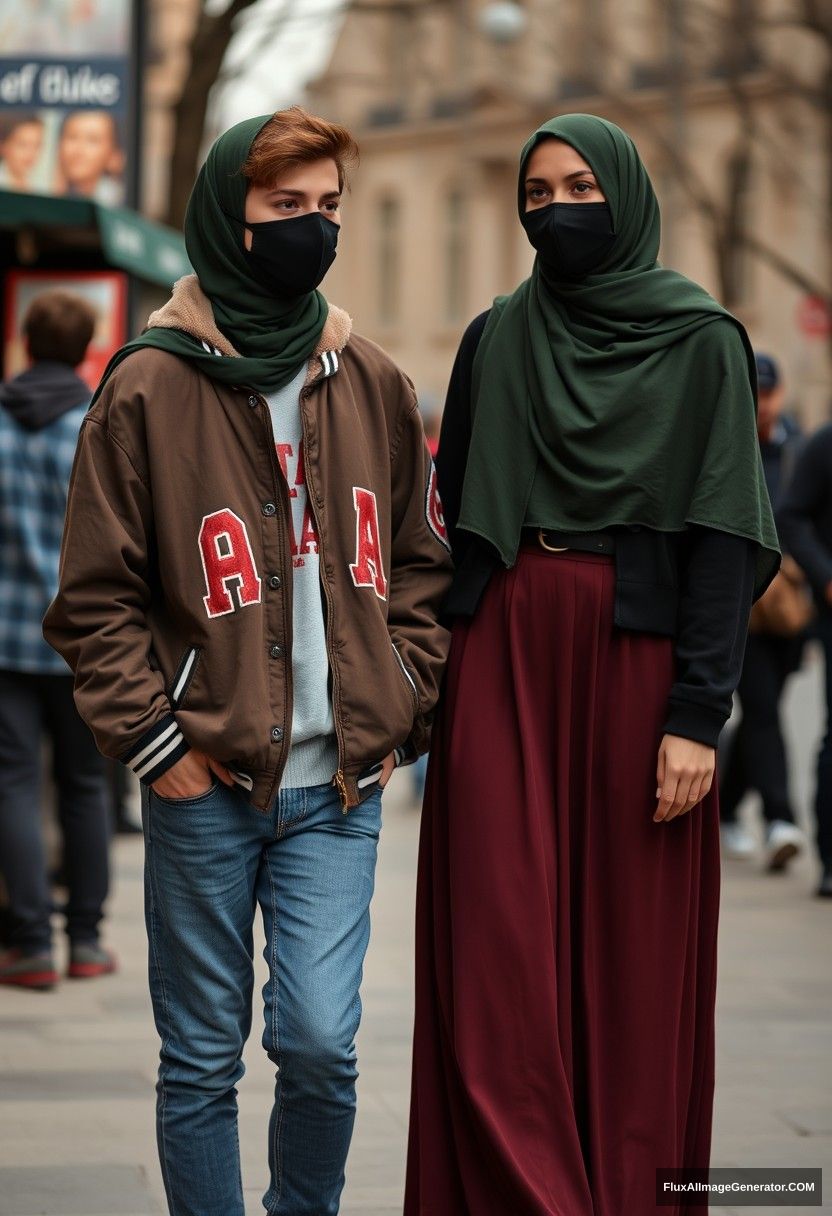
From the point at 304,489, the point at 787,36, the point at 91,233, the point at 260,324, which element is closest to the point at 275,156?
the point at 260,324

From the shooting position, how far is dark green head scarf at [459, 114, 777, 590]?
11.6 feet

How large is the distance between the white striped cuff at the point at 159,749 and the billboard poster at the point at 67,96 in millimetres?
6736

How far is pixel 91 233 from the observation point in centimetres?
821

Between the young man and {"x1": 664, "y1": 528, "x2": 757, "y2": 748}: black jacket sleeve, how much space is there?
0.48m

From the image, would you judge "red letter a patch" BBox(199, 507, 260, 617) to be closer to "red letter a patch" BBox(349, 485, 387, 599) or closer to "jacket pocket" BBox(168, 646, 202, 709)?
"jacket pocket" BBox(168, 646, 202, 709)

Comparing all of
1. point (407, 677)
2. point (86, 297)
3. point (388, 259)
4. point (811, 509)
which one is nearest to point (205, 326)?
point (407, 677)

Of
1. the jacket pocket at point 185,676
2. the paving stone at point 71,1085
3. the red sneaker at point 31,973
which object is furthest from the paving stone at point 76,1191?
the red sneaker at point 31,973

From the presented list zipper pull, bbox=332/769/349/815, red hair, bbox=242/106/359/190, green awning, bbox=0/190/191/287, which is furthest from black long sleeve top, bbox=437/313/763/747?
green awning, bbox=0/190/191/287

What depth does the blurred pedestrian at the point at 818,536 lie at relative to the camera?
7.87 metres

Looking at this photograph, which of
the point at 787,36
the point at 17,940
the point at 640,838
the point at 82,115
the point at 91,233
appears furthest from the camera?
the point at 787,36

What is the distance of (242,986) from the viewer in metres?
3.50

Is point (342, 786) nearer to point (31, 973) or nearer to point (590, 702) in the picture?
point (590, 702)

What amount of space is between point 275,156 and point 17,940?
3588mm

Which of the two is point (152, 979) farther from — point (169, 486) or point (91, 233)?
point (91, 233)
